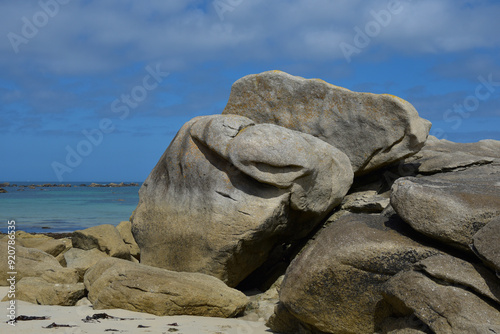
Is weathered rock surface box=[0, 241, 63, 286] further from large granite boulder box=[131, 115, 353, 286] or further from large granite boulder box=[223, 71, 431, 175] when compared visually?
large granite boulder box=[223, 71, 431, 175]

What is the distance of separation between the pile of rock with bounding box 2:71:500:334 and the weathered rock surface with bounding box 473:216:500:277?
0.02m

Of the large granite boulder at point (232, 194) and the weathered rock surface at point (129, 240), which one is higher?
the large granite boulder at point (232, 194)

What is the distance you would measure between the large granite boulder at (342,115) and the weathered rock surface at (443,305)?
5.49 metres

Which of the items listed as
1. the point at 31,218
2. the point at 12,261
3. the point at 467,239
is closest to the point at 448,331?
the point at 467,239

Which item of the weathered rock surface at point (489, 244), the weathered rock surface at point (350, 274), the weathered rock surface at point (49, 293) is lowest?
the weathered rock surface at point (49, 293)

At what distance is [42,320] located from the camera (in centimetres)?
795

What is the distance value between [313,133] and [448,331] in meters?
6.44

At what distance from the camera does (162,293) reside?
8.47m

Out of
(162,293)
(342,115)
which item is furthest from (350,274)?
(342,115)

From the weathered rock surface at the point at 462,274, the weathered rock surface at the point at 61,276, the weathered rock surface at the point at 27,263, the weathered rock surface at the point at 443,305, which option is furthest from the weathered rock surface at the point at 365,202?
the weathered rock surface at the point at 27,263

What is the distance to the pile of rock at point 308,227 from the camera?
6.27 meters

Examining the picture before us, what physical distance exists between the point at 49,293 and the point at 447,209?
678 cm

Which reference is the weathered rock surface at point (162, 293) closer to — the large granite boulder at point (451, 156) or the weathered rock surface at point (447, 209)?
the weathered rock surface at point (447, 209)

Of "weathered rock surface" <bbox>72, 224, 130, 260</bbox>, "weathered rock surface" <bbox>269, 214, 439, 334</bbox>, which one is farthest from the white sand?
"weathered rock surface" <bbox>72, 224, 130, 260</bbox>
